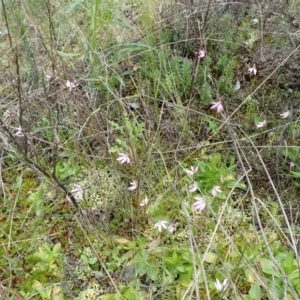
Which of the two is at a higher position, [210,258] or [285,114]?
[285,114]

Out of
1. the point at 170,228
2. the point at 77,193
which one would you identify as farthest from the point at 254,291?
the point at 77,193

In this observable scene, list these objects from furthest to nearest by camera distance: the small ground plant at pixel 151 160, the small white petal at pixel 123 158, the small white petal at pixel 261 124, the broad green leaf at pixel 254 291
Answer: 1. the small white petal at pixel 261 124
2. the small white petal at pixel 123 158
3. the small ground plant at pixel 151 160
4. the broad green leaf at pixel 254 291

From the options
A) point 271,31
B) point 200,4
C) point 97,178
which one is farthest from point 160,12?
point 97,178

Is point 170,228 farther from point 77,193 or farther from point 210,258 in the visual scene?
point 77,193

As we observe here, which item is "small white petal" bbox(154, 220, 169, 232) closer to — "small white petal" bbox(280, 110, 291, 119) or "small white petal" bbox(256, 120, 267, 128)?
"small white petal" bbox(256, 120, 267, 128)

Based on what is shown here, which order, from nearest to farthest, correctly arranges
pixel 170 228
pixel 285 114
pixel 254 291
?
pixel 254 291 → pixel 170 228 → pixel 285 114

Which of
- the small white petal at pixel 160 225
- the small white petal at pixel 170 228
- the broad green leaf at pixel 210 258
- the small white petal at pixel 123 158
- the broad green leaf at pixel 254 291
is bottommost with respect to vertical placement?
the broad green leaf at pixel 254 291

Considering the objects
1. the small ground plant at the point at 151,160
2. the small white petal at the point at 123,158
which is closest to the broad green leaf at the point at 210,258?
the small ground plant at the point at 151,160

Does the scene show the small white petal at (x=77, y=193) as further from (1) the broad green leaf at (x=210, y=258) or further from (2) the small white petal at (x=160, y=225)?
(1) the broad green leaf at (x=210, y=258)

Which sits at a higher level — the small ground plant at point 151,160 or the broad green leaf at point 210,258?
the small ground plant at point 151,160

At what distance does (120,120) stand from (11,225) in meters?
0.59

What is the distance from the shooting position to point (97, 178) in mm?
1637

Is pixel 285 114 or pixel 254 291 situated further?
pixel 285 114

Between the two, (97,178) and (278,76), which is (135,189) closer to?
(97,178)
